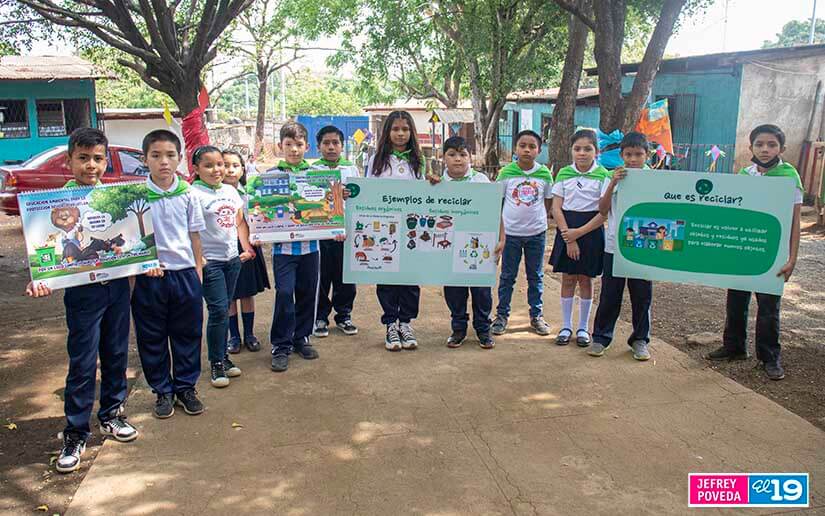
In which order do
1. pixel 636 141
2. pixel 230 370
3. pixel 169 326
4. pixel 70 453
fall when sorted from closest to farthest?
pixel 70 453, pixel 169 326, pixel 230 370, pixel 636 141

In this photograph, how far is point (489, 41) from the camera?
15.3 m

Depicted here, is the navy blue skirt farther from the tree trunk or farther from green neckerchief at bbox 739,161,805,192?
the tree trunk

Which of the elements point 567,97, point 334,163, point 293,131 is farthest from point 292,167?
point 567,97

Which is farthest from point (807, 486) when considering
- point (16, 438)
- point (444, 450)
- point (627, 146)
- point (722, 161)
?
point (722, 161)

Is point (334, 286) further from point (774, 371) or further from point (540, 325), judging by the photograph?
point (774, 371)

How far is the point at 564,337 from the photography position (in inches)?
204

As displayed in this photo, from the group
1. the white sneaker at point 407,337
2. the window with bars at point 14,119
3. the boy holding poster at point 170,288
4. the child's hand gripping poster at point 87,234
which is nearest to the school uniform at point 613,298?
the white sneaker at point 407,337

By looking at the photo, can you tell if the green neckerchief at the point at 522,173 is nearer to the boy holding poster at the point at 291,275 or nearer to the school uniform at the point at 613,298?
the school uniform at the point at 613,298

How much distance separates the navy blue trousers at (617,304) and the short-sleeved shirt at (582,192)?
0.39 metres

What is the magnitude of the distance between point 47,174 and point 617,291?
401 inches

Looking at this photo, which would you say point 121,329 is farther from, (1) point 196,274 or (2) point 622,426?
(2) point 622,426

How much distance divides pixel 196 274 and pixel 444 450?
5.60ft

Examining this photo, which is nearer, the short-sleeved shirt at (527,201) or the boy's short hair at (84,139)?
the boy's short hair at (84,139)

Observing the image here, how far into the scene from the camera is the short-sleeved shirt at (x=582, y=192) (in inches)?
196
